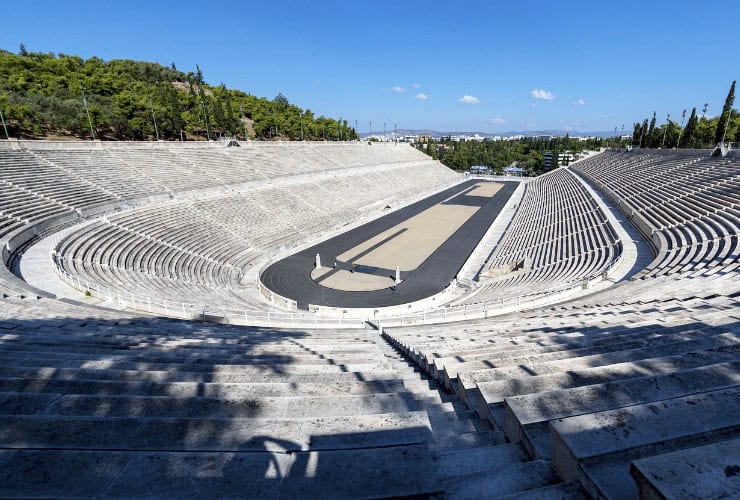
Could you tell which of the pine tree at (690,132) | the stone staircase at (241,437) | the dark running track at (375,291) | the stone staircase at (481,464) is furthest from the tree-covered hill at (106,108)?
the pine tree at (690,132)

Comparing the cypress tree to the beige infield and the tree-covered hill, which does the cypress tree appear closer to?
the beige infield

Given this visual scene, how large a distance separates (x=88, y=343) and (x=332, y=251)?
75.0 ft

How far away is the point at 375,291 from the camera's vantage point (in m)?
21.9

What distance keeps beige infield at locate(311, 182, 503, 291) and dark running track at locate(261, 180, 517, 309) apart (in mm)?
706

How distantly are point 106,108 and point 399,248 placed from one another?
1786 inches

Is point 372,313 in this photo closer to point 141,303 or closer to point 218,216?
point 141,303

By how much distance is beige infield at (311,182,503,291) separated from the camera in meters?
23.4

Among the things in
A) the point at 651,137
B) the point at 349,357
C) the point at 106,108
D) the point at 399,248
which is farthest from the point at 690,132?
the point at 106,108

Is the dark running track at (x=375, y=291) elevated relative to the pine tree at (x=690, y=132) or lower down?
lower down

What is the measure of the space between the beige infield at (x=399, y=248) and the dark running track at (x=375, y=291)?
71 centimetres

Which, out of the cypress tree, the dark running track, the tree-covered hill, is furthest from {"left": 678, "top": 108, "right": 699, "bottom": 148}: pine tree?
the tree-covered hill

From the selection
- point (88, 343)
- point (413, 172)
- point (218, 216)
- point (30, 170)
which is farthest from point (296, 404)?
point (413, 172)

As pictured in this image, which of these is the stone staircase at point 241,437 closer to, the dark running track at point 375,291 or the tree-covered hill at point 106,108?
the dark running track at point 375,291

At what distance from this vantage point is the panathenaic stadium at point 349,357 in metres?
2.27
